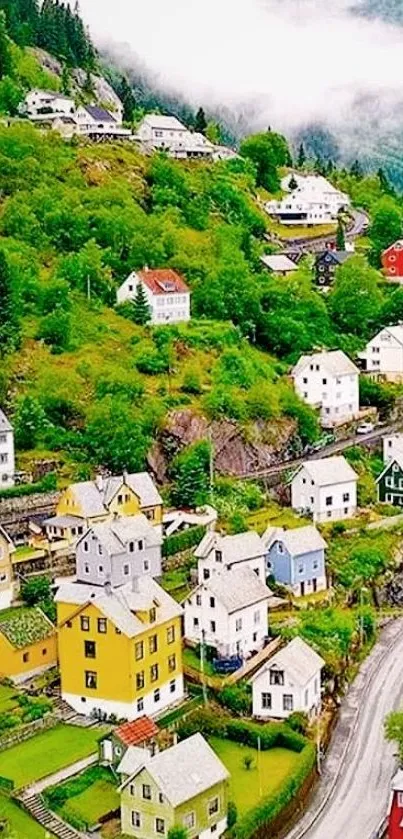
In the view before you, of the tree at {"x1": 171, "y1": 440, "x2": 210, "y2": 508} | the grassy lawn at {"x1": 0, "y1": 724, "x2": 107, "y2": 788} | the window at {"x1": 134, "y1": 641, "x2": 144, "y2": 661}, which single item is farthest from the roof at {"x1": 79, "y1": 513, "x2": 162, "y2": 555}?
the grassy lawn at {"x1": 0, "y1": 724, "x2": 107, "y2": 788}

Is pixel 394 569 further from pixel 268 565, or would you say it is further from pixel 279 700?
pixel 279 700

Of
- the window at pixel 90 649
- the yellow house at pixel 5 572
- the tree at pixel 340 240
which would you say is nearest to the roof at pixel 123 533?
the yellow house at pixel 5 572

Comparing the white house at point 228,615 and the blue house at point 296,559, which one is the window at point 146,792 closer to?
the white house at point 228,615

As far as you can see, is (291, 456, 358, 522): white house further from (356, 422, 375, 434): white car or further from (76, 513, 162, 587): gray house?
(76, 513, 162, 587): gray house

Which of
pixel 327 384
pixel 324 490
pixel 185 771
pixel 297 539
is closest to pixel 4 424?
pixel 297 539

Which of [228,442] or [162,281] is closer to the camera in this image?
[228,442]

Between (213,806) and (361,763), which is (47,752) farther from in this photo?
(361,763)
